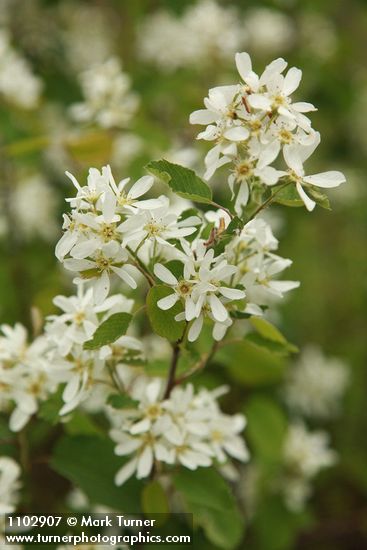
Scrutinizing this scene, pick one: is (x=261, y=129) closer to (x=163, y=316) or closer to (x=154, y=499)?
(x=163, y=316)

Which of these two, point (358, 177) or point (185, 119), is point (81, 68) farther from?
point (358, 177)

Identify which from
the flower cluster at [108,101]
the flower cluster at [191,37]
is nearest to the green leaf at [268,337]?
the flower cluster at [108,101]

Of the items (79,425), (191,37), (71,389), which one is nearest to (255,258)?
(71,389)

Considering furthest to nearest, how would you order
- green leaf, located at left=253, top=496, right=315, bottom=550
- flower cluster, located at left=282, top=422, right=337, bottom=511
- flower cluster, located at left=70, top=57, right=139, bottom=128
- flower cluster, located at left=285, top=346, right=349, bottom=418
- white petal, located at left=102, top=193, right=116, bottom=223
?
flower cluster, located at left=285, top=346, right=349, bottom=418, flower cluster, located at left=70, top=57, right=139, bottom=128, flower cluster, located at left=282, top=422, right=337, bottom=511, green leaf, located at left=253, top=496, right=315, bottom=550, white petal, located at left=102, top=193, right=116, bottom=223

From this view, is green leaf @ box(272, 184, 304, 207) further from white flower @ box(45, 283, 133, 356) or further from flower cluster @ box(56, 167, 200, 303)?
white flower @ box(45, 283, 133, 356)

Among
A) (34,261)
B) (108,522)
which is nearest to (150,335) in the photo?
(34,261)

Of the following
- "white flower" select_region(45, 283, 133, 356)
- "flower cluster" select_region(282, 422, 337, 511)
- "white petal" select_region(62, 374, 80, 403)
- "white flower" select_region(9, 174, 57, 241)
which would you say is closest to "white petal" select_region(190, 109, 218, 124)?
"white flower" select_region(45, 283, 133, 356)
